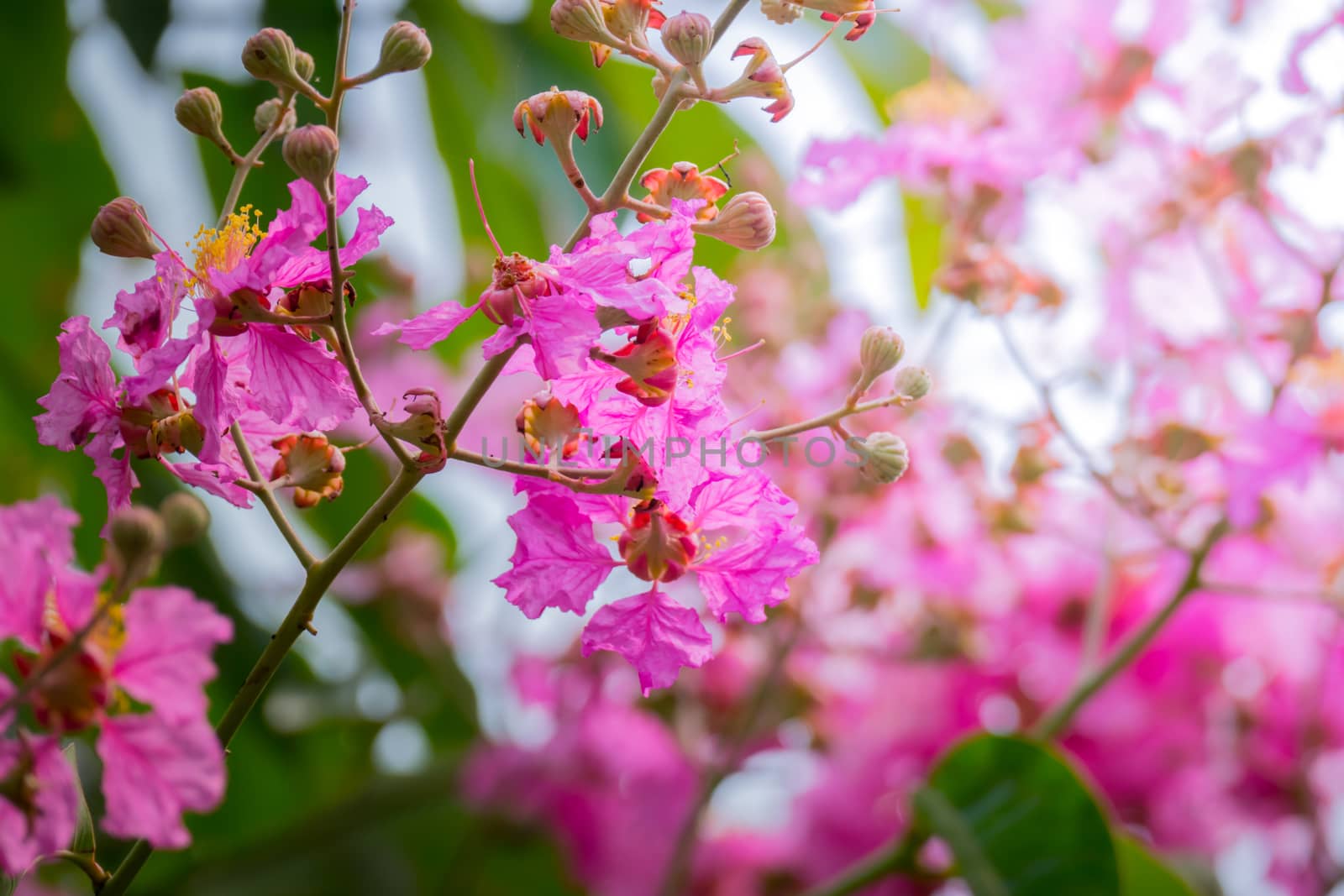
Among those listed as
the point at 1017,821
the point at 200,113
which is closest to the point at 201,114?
the point at 200,113

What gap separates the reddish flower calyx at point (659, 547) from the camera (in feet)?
1.59

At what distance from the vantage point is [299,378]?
1.47 ft

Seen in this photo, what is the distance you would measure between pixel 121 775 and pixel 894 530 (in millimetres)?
734

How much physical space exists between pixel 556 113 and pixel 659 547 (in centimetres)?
18

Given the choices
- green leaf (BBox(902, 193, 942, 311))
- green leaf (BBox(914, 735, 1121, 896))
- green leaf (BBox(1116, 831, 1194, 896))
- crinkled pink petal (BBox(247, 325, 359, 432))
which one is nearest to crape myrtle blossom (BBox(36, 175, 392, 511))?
crinkled pink petal (BBox(247, 325, 359, 432))

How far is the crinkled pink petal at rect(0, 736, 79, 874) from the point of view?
365 mm

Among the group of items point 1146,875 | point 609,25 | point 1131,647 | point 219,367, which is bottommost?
point 1146,875

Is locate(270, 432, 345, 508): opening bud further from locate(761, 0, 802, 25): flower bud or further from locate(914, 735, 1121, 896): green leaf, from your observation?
locate(914, 735, 1121, 896): green leaf

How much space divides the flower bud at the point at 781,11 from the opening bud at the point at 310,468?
9.4 inches

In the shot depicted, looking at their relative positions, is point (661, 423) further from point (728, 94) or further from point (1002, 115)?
point (1002, 115)

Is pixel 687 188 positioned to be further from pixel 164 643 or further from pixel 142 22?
pixel 142 22

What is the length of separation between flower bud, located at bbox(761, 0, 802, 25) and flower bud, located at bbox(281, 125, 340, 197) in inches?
7.0

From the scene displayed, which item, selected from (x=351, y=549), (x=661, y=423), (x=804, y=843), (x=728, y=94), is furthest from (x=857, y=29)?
(x=804, y=843)

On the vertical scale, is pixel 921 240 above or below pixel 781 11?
below
